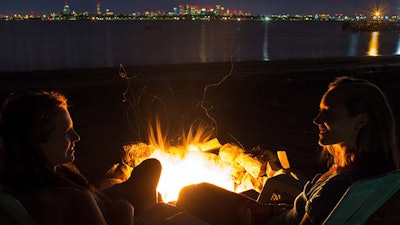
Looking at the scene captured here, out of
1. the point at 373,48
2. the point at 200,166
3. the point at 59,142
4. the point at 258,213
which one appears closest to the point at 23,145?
the point at 59,142

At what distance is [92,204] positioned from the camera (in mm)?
1893

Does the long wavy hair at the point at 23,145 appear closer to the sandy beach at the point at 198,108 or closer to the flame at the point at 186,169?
the flame at the point at 186,169

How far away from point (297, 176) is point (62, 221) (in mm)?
2578

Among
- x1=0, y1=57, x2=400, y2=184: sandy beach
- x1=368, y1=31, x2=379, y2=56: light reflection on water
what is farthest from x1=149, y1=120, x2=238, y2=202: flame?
x1=368, y1=31, x2=379, y2=56: light reflection on water

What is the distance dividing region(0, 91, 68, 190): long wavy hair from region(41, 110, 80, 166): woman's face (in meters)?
0.07

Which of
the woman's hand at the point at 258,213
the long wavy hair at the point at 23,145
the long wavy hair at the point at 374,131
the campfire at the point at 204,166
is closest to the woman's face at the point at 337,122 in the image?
the long wavy hair at the point at 374,131

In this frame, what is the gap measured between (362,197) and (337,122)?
0.44m

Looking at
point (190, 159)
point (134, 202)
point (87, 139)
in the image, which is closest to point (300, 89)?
point (87, 139)

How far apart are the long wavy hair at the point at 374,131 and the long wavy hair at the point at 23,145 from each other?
1.60 metres

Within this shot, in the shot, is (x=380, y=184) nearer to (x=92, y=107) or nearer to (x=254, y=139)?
(x=254, y=139)

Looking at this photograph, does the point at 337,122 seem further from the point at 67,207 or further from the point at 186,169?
the point at 186,169

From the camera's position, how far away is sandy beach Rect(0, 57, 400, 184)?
6.34 m

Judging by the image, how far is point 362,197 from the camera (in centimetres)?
210

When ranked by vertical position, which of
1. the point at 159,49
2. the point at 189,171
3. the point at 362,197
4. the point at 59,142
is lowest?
the point at 159,49
